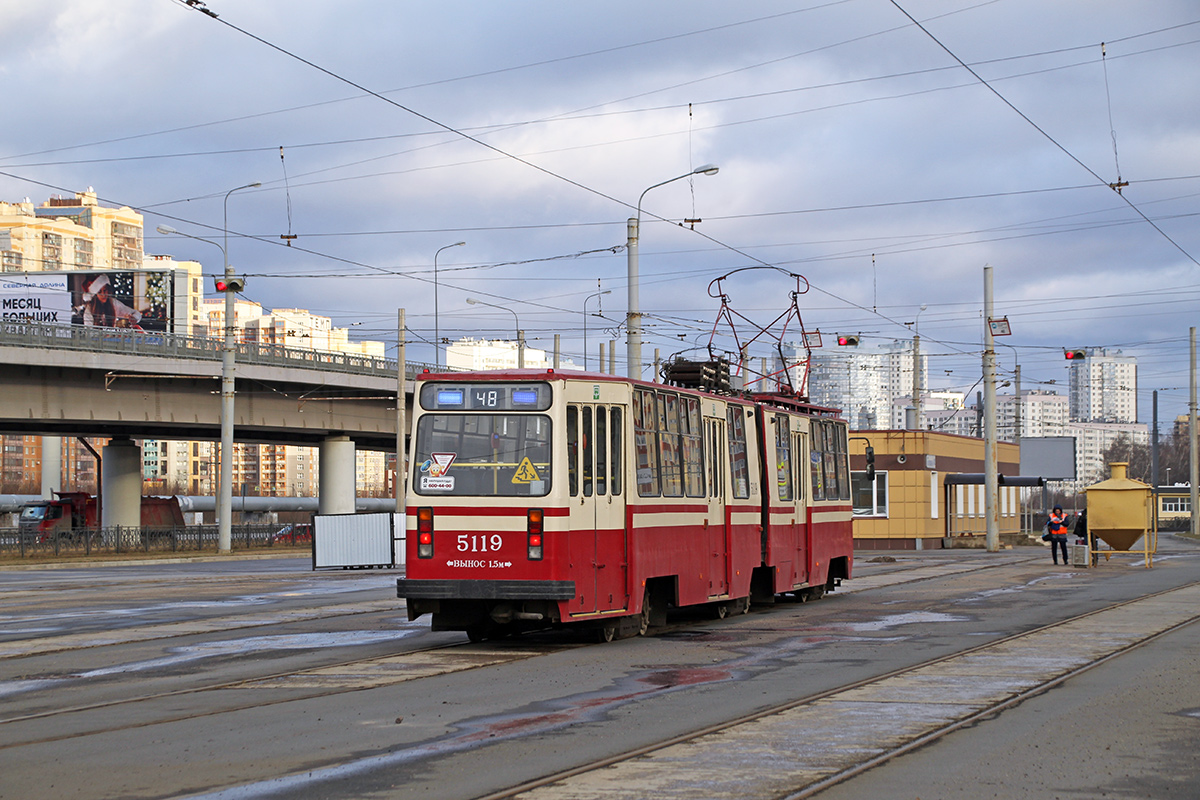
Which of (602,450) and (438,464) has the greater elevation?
(602,450)

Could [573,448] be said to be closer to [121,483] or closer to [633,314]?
[633,314]

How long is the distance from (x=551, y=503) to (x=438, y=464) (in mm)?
1321

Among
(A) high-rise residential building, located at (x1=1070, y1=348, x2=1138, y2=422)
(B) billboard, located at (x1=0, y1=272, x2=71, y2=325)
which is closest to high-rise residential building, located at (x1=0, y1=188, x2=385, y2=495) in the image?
(B) billboard, located at (x1=0, y1=272, x2=71, y2=325)

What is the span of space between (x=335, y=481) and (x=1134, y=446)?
10454 centimetres

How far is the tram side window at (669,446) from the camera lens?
1631 cm

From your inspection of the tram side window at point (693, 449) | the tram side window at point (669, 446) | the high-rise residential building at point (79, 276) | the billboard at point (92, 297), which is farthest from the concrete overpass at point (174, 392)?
the tram side window at point (669, 446)

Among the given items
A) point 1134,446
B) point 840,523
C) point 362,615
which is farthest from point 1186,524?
point 362,615

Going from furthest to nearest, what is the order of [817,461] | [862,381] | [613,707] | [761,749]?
[862,381] → [817,461] → [613,707] → [761,749]

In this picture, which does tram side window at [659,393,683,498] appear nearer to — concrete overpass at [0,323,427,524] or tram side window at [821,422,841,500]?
tram side window at [821,422,841,500]

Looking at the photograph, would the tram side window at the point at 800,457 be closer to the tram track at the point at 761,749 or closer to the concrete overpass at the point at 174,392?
the tram track at the point at 761,749

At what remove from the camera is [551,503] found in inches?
571

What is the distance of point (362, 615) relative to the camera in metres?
20.1

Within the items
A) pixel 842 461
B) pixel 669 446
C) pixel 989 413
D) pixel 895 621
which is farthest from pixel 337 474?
pixel 669 446

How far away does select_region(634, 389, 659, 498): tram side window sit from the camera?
15680 mm
